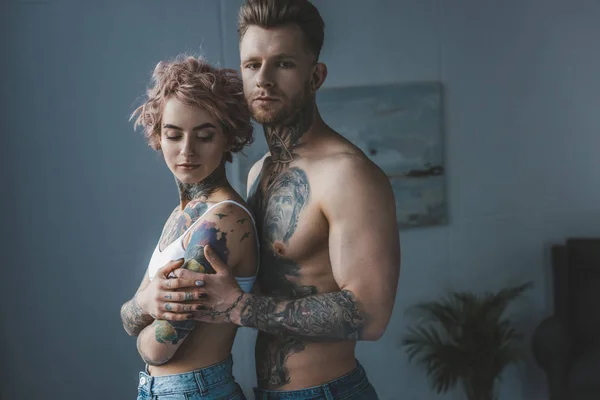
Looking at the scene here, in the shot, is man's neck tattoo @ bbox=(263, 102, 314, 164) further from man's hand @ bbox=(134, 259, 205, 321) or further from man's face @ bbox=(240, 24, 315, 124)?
man's hand @ bbox=(134, 259, 205, 321)

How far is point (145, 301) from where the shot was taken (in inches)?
Answer: 60.5

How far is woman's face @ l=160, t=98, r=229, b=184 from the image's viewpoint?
5.07 ft

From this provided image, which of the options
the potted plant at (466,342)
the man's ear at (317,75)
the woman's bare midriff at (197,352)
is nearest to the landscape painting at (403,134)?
the potted plant at (466,342)

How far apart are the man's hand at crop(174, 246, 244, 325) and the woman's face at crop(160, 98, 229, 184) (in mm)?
198

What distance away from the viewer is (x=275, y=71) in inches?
62.5

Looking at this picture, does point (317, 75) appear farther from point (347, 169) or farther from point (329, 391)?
point (329, 391)

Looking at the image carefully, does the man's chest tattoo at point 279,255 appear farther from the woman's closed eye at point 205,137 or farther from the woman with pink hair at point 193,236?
the woman's closed eye at point 205,137

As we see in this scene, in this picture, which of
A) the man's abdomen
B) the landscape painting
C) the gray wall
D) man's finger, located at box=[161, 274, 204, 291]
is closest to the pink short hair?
man's finger, located at box=[161, 274, 204, 291]

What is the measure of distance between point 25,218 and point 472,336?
2.30 meters

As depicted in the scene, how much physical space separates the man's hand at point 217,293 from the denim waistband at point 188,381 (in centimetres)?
14

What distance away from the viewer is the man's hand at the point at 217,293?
1.47 m

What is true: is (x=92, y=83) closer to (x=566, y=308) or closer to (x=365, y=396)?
(x=365, y=396)

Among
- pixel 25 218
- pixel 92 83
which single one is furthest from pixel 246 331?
pixel 92 83

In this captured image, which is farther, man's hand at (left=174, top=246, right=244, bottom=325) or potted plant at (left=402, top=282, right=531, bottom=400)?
potted plant at (left=402, top=282, right=531, bottom=400)
